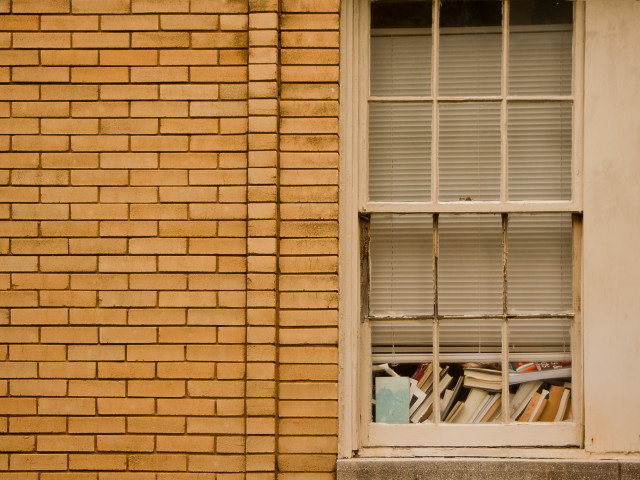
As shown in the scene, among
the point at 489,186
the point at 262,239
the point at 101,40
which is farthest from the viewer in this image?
the point at 489,186

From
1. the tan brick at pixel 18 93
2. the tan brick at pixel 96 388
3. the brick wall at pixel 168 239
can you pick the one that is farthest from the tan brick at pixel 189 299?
the tan brick at pixel 18 93

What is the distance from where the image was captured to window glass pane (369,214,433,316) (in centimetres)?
335

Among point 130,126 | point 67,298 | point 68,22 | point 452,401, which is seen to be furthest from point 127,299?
point 452,401

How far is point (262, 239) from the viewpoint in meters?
3.15

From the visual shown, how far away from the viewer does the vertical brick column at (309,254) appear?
10.4 feet

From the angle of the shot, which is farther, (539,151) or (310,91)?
(539,151)

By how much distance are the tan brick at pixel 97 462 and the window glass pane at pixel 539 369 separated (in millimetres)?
1916

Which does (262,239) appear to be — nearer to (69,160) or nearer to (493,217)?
(69,160)

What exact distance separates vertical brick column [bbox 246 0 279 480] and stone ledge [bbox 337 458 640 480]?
415 millimetres

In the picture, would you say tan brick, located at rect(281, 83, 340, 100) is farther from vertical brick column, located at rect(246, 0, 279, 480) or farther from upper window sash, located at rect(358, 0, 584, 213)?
upper window sash, located at rect(358, 0, 584, 213)

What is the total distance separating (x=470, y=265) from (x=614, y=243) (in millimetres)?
685

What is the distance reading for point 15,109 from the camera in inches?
128

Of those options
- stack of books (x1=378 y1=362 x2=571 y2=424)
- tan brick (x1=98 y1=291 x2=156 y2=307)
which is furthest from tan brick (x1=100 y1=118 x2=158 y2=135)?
stack of books (x1=378 y1=362 x2=571 y2=424)

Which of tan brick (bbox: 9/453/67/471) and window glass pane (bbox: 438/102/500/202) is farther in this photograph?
window glass pane (bbox: 438/102/500/202)
